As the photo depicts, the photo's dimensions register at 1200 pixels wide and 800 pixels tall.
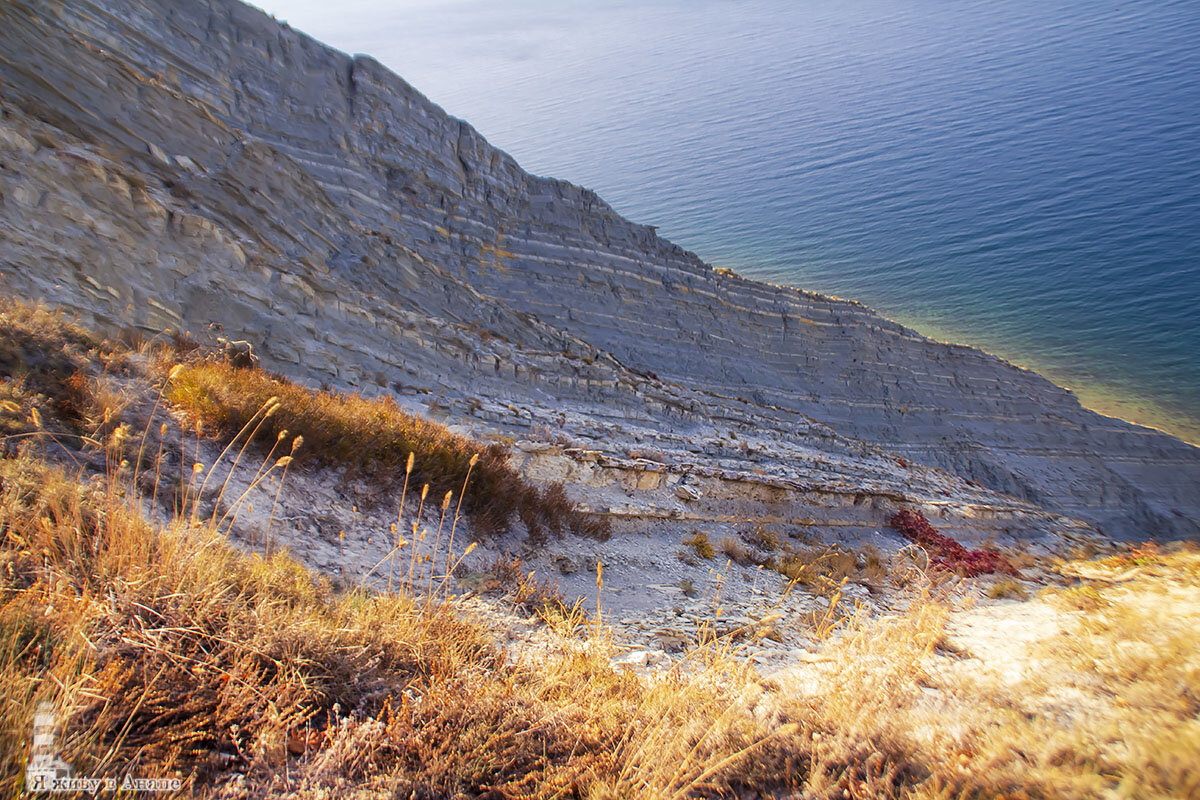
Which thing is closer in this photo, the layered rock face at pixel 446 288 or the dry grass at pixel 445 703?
the dry grass at pixel 445 703

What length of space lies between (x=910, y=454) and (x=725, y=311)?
10.9 metres

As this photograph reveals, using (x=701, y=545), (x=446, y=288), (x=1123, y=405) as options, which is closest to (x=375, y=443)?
(x=701, y=545)

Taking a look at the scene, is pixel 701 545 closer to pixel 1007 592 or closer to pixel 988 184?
pixel 1007 592

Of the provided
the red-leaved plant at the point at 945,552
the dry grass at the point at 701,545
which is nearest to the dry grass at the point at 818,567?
the dry grass at the point at 701,545

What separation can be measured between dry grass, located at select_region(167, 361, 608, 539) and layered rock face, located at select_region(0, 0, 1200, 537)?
12.6ft

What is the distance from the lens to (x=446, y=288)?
18172mm

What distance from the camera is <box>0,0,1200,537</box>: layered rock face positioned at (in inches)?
429

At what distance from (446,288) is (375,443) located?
1229 centimetres

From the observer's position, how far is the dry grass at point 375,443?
19.6ft

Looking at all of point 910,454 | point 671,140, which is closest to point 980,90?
point 671,140

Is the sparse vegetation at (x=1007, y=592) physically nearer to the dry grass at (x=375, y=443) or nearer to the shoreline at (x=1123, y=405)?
the dry grass at (x=375, y=443)

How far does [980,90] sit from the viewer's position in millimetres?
82812

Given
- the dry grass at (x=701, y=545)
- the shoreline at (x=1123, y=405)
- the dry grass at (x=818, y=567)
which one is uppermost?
the shoreline at (x=1123, y=405)

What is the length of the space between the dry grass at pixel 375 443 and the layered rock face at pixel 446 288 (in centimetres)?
384
